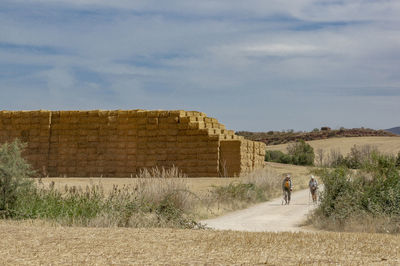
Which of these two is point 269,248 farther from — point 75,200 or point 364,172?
point 364,172

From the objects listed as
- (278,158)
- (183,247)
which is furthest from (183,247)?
(278,158)

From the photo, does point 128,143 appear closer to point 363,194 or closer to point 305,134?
point 363,194

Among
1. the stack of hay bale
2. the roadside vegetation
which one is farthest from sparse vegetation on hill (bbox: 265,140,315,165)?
the roadside vegetation

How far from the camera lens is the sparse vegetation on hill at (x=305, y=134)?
96.8 meters

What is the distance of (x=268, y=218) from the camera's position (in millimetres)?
19000

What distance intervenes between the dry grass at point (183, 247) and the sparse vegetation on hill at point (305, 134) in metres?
84.5

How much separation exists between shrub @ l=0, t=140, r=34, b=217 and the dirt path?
5035 millimetres

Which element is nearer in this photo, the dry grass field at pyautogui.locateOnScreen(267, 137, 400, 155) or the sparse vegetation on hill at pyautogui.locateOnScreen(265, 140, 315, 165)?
the sparse vegetation on hill at pyautogui.locateOnScreen(265, 140, 315, 165)

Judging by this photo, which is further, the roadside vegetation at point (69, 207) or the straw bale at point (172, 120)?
the straw bale at point (172, 120)

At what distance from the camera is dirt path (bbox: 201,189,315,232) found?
53.8 feet

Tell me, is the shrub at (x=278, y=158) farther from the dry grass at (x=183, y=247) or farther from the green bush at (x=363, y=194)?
the dry grass at (x=183, y=247)

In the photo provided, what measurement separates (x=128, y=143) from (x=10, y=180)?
19925 millimetres

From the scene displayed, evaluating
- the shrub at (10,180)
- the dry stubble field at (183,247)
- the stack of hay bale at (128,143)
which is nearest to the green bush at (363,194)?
the dry stubble field at (183,247)

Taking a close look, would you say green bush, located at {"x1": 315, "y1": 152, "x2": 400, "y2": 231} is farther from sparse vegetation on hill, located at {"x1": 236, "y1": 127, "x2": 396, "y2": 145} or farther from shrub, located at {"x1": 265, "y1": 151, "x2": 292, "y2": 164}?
sparse vegetation on hill, located at {"x1": 236, "y1": 127, "x2": 396, "y2": 145}
